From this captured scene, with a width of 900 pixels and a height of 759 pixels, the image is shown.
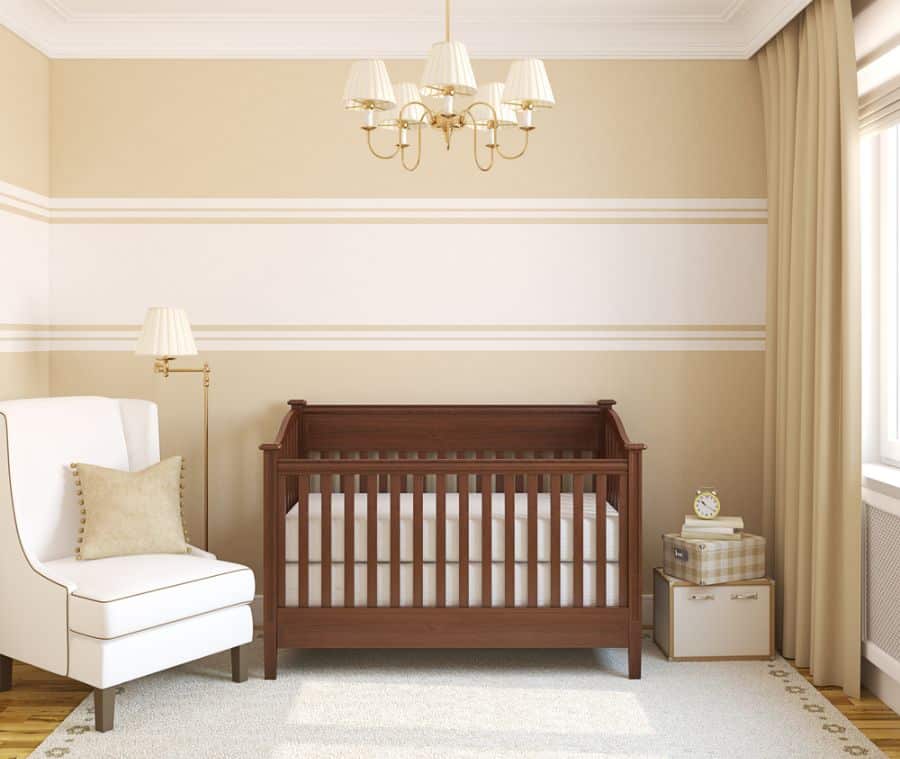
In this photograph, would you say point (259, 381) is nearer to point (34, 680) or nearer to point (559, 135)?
point (34, 680)

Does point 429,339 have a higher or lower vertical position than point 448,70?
lower

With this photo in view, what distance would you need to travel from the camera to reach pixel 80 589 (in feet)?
8.65

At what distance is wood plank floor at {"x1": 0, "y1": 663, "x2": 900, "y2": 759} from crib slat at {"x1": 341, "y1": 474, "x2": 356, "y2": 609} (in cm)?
92

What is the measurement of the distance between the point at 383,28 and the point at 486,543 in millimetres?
2094

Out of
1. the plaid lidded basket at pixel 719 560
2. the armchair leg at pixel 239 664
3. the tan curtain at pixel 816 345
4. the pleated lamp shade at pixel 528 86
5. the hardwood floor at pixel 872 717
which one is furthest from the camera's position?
the plaid lidded basket at pixel 719 560

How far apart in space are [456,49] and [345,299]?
1.69m

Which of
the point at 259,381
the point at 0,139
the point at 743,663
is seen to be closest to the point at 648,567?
the point at 743,663

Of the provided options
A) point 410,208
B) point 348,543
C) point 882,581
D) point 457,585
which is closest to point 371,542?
point 348,543

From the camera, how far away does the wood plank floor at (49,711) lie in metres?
2.55

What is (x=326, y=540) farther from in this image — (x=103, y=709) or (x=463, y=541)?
(x=103, y=709)

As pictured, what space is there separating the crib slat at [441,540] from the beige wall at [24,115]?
79.3 inches

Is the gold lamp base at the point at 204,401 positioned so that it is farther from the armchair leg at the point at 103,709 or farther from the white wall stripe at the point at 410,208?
the armchair leg at the point at 103,709

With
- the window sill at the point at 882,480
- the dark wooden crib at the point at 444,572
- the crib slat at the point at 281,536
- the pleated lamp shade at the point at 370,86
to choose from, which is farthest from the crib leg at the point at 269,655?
the window sill at the point at 882,480

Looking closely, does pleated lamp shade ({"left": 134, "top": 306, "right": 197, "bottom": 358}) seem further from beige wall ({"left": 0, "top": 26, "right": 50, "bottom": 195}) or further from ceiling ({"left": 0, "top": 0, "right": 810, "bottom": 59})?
ceiling ({"left": 0, "top": 0, "right": 810, "bottom": 59})
